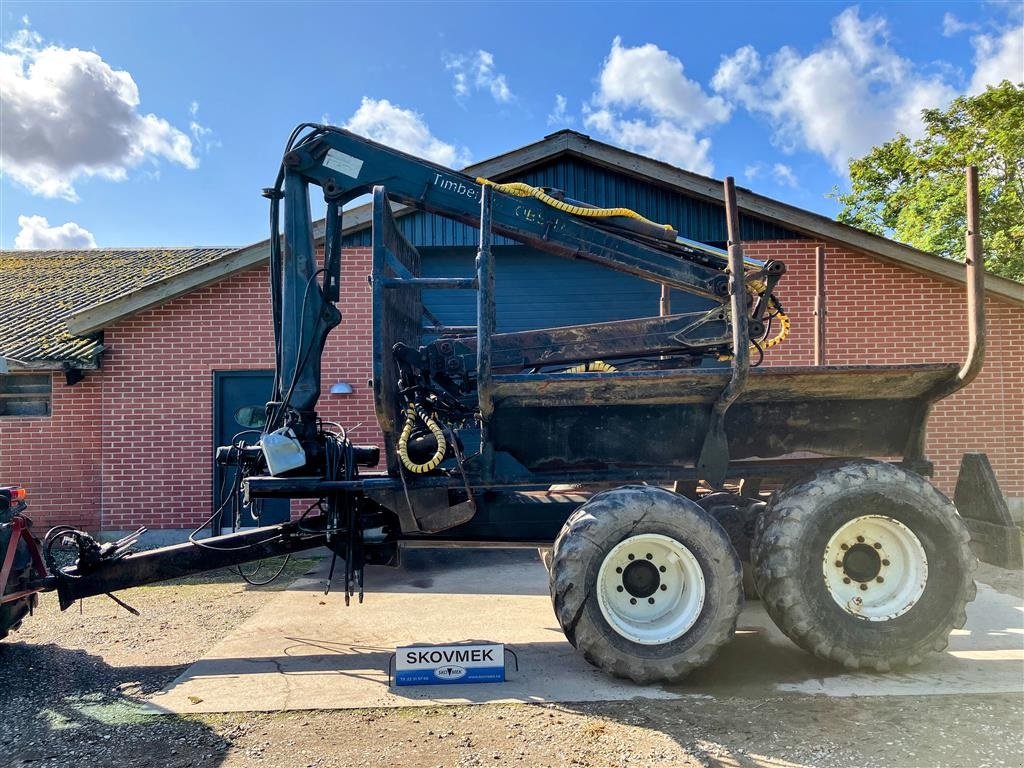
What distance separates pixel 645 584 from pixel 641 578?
44 millimetres

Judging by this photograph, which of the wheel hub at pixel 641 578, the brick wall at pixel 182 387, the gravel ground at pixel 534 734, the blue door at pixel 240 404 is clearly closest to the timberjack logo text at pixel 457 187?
the wheel hub at pixel 641 578

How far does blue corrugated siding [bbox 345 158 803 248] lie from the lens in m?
9.17

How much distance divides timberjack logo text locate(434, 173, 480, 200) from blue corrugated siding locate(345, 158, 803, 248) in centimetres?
409

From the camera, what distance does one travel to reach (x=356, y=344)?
908 cm

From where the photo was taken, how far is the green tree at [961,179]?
17.8 metres

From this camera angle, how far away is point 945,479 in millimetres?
8859

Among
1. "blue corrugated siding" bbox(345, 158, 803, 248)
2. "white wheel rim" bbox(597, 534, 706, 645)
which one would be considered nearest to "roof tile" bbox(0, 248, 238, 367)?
"blue corrugated siding" bbox(345, 158, 803, 248)

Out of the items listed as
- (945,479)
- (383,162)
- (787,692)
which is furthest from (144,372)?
(945,479)

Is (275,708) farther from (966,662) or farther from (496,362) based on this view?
(966,662)

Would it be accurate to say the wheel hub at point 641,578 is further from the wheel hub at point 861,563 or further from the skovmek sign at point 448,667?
the wheel hub at point 861,563

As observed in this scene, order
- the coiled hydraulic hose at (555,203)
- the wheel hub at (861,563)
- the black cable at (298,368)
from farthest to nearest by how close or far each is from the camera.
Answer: the coiled hydraulic hose at (555,203) < the black cable at (298,368) < the wheel hub at (861,563)

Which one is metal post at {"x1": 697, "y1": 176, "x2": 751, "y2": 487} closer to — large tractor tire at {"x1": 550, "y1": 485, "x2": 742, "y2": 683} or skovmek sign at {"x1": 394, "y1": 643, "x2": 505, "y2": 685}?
large tractor tire at {"x1": 550, "y1": 485, "x2": 742, "y2": 683}

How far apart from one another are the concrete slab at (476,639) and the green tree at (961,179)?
44.6 ft

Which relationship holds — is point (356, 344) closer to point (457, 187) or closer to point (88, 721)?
point (457, 187)
